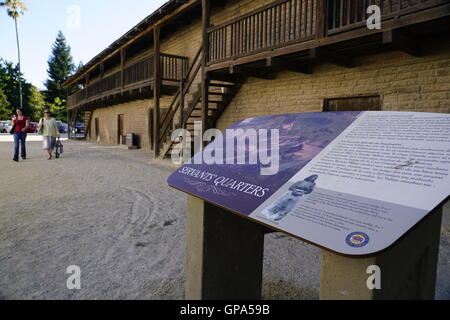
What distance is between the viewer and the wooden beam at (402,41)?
4.30 metres

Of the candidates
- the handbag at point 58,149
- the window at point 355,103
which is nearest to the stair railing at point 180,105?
the handbag at point 58,149

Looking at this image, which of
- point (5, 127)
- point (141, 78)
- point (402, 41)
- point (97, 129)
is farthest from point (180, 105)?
point (5, 127)

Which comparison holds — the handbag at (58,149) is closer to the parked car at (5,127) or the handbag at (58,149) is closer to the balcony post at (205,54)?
the balcony post at (205,54)

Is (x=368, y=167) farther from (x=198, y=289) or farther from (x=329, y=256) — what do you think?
(x=198, y=289)

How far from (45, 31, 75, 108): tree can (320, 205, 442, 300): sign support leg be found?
1978 inches

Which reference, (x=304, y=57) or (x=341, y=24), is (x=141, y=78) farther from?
(x=341, y=24)

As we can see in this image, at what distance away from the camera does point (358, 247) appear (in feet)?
3.50

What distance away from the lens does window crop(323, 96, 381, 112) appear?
589 centimetres

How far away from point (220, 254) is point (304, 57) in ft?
17.1

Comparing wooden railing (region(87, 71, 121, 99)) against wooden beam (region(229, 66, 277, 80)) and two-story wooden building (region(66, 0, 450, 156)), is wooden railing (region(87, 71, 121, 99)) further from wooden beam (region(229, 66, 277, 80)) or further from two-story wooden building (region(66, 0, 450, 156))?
wooden beam (region(229, 66, 277, 80))

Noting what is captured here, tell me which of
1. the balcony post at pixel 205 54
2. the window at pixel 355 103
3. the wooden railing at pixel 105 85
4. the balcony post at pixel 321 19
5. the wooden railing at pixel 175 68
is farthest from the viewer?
the wooden railing at pixel 105 85

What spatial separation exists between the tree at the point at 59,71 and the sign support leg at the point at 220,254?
162 ft
